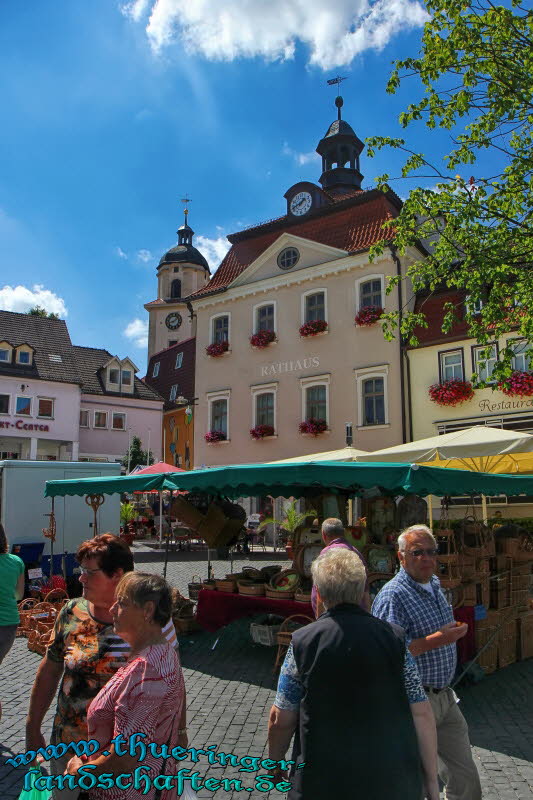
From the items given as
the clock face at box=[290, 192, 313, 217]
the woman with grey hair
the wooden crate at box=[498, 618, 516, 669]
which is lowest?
the wooden crate at box=[498, 618, 516, 669]

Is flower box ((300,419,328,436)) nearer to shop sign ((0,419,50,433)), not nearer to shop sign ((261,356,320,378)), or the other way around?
shop sign ((261,356,320,378))

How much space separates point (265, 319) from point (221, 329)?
2.36 m

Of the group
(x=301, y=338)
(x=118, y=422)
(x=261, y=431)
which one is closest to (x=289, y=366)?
(x=301, y=338)

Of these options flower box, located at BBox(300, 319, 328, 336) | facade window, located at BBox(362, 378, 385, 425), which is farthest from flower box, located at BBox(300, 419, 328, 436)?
flower box, located at BBox(300, 319, 328, 336)

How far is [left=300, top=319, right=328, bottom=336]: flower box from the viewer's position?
22.1 m

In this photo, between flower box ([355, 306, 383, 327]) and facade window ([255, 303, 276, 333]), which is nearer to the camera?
flower box ([355, 306, 383, 327])

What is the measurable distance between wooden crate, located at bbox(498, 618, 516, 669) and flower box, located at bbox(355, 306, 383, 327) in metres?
14.1

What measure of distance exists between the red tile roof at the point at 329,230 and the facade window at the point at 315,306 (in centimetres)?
191

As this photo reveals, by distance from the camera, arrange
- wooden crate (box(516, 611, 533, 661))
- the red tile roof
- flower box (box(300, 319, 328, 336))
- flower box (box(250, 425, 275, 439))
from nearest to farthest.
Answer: wooden crate (box(516, 611, 533, 661)), the red tile roof, flower box (box(300, 319, 328, 336)), flower box (box(250, 425, 275, 439))

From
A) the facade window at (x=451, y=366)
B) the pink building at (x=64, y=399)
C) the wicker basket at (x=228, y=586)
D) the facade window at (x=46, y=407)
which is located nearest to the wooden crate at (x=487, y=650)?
the wicker basket at (x=228, y=586)

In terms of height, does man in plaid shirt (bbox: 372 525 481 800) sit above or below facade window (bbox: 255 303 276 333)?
below

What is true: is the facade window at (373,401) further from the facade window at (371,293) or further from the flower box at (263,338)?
the flower box at (263,338)

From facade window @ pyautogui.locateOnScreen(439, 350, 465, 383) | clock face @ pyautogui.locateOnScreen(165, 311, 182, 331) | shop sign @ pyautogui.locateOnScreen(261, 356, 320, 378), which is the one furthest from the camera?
clock face @ pyautogui.locateOnScreen(165, 311, 182, 331)

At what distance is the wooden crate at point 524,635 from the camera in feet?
24.5
